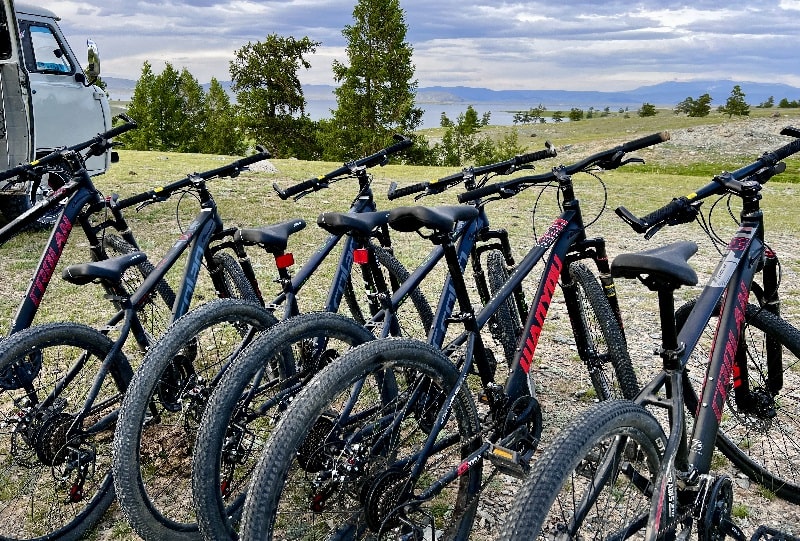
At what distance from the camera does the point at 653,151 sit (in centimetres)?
3491

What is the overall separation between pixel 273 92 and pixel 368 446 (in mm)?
40293

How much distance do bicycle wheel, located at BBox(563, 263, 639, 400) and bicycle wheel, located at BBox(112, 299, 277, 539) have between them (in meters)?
1.75

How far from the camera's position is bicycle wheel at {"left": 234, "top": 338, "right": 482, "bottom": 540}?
2258 millimetres

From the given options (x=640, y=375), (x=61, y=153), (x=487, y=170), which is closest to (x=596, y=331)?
(x=487, y=170)

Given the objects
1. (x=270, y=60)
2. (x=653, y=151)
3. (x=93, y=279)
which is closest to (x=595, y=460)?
(x=93, y=279)

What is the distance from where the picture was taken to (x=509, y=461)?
103 inches

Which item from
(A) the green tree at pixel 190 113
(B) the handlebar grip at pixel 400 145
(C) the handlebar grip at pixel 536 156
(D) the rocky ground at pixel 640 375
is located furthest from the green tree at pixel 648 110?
(C) the handlebar grip at pixel 536 156

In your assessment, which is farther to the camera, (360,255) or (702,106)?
(702,106)

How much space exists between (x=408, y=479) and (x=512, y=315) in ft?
6.05

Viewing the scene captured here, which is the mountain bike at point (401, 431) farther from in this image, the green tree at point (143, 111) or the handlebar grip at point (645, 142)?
the green tree at point (143, 111)

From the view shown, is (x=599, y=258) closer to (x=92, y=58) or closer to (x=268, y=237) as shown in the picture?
(x=268, y=237)

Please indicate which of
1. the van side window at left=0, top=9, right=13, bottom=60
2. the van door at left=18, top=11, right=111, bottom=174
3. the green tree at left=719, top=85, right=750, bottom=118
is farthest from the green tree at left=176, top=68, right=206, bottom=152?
the green tree at left=719, top=85, right=750, bottom=118

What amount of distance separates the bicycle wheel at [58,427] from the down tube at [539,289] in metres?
1.93

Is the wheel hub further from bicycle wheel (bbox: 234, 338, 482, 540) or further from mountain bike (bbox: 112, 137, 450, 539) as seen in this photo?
mountain bike (bbox: 112, 137, 450, 539)
